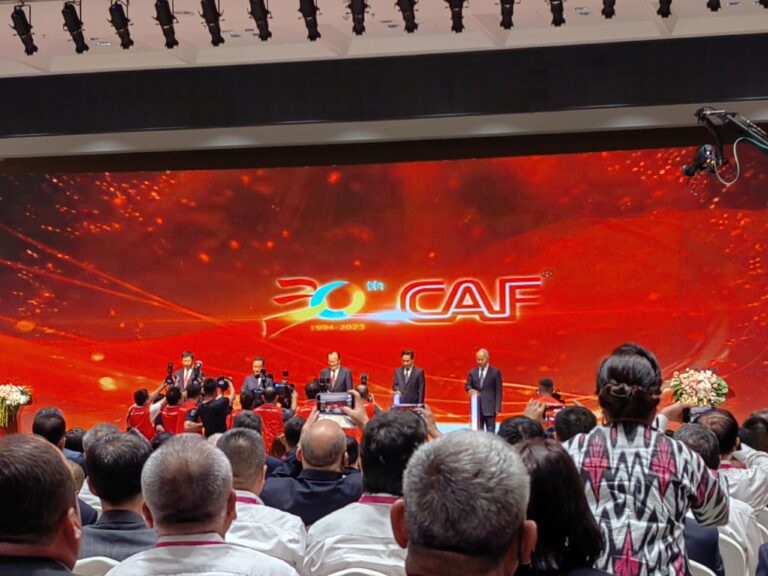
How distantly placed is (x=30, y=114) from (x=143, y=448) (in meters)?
11.4

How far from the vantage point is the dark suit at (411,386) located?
11945 millimetres

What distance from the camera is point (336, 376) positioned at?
39.1 feet

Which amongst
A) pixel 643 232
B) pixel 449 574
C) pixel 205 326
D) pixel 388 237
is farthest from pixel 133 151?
pixel 449 574

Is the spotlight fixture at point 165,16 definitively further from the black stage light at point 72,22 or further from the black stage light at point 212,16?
the black stage light at point 72,22

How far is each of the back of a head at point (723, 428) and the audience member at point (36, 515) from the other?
297 centimetres

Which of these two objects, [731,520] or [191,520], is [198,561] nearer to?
[191,520]

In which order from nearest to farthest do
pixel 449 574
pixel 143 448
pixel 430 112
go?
pixel 449 574 → pixel 143 448 → pixel 430 112

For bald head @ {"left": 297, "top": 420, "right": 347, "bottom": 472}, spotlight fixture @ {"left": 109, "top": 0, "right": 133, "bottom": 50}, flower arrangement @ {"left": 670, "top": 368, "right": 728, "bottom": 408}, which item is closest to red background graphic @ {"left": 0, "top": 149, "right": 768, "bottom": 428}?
spotlight fixture @ {"left": 109, "top": 0, "right": 133, "bottom": 50}

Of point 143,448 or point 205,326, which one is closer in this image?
point 143,448

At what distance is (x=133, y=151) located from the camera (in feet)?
45.4

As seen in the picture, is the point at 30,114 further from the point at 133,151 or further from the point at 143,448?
the point at 143,448

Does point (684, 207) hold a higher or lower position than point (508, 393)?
higher

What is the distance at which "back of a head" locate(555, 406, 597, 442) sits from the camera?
4.05 m

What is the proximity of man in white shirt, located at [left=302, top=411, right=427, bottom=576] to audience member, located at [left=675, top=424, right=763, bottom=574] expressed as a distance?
100 centimetres
